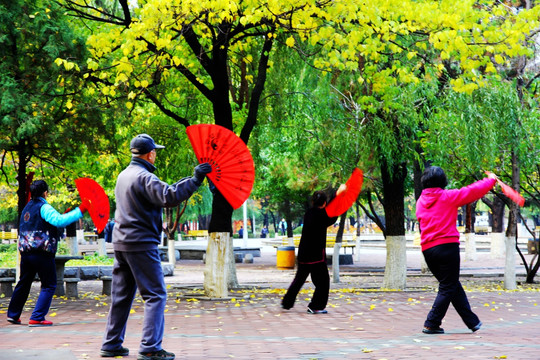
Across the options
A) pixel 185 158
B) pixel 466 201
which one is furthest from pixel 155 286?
pixel 185 158

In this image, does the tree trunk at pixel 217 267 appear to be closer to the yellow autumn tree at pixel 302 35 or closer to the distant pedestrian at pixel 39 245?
the yellow autumn tree at pixel 302 35

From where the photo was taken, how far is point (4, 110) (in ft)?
39.1

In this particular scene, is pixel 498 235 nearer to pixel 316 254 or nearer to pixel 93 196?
pixel 316 254

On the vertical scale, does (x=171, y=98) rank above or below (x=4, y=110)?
above

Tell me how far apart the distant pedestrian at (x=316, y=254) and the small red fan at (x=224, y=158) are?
223 centimetres

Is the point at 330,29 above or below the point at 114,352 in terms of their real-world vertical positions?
above

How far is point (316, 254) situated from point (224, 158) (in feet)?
10.1

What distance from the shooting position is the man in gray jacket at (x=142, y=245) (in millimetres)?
6113

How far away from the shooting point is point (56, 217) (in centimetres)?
863

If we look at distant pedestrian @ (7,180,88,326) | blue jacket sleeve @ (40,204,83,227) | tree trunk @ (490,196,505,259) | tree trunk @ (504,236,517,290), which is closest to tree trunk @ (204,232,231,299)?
distant pedestrian @ (7,180,88,326)

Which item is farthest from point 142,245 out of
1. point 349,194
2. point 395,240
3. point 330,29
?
point 395,240

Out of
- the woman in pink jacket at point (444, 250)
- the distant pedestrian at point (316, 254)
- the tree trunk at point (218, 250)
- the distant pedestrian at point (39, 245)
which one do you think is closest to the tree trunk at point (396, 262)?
the tree trunk at point (218, 250)

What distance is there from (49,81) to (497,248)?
24.3 metres

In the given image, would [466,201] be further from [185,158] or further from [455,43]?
[185,158]
